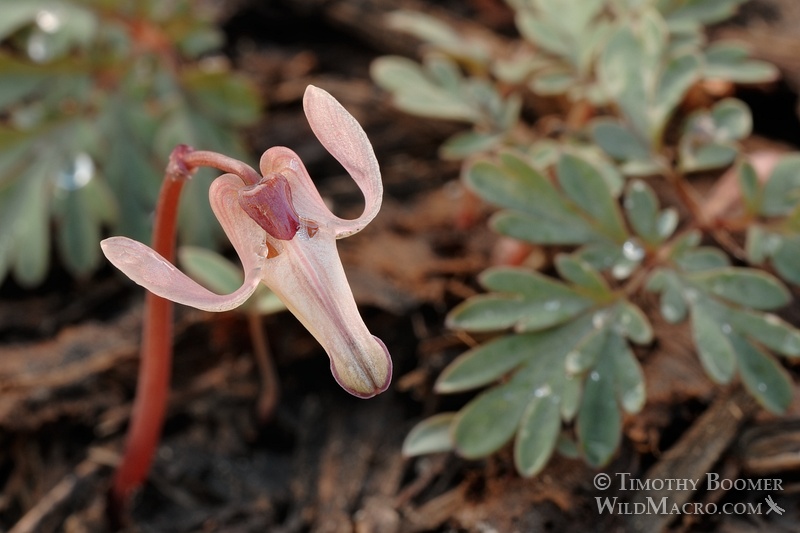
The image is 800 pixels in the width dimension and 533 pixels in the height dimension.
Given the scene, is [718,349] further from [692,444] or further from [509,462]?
[509,462]

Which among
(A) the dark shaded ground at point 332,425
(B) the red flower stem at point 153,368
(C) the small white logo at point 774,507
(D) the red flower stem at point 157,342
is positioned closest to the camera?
(D) the red flower stem at point 157,342

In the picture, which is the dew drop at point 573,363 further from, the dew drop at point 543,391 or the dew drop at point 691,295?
the dew drop at point 691,295

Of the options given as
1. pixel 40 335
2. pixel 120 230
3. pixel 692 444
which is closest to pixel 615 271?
pixel 692 444

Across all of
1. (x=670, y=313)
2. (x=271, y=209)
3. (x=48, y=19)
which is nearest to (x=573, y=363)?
(x=670, y=313)

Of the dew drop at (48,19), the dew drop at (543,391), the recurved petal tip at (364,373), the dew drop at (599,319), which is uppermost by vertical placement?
the recurved petal tip at (364,373)

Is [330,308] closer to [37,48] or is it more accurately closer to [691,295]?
[691,295]

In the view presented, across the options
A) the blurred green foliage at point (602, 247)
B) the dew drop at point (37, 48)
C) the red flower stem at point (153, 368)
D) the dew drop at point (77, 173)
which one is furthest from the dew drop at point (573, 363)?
the dew drop at point (37, 48)

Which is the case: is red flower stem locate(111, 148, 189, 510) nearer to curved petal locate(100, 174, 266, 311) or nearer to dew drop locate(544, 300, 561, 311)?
curved petal locate(100, 174, 266, 311)

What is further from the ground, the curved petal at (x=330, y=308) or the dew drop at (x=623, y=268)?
the curved petal at (x=330, y=308)
